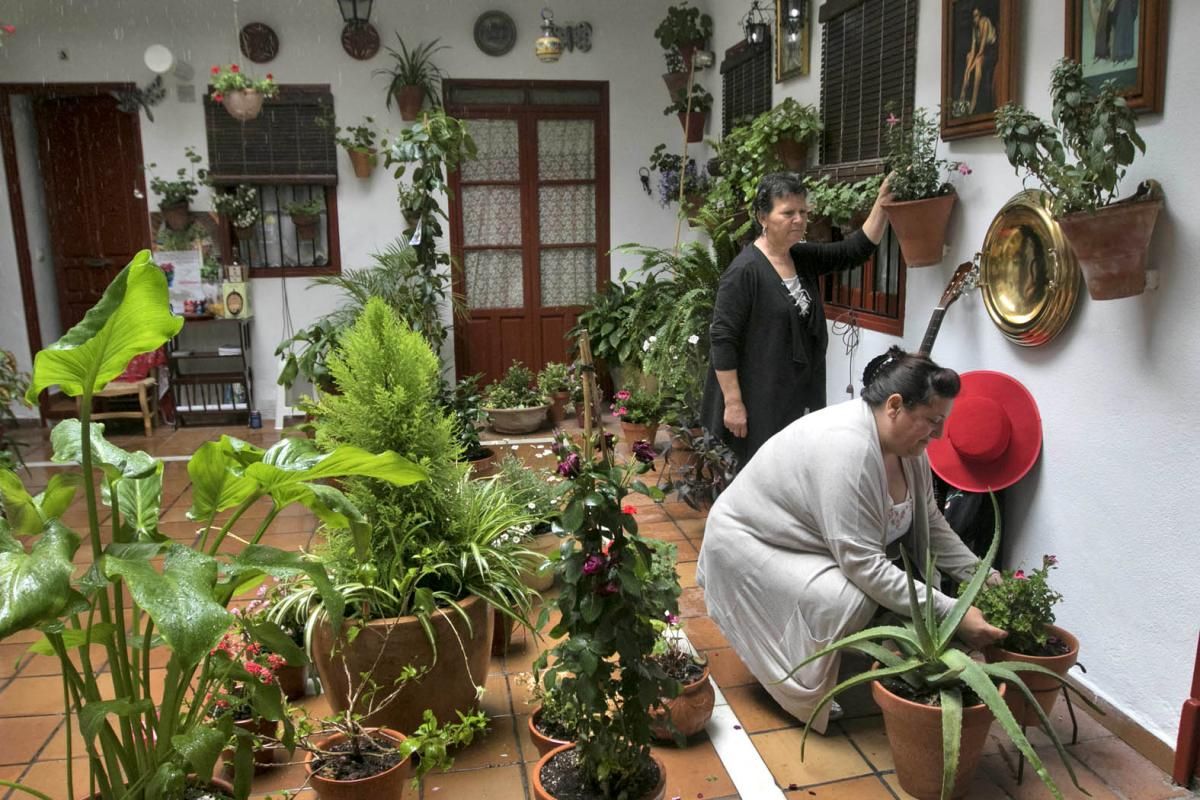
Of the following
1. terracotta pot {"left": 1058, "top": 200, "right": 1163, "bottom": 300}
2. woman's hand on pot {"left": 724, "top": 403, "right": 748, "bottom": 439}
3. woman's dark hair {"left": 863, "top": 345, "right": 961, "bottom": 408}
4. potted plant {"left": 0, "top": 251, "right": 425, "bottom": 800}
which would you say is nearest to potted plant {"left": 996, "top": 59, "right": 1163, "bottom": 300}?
terracotta pot {"left": 1058, "top": 200, "right": 1163, "bottom": 300}

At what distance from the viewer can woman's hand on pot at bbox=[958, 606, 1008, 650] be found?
238 centimetres

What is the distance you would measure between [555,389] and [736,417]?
342 cm

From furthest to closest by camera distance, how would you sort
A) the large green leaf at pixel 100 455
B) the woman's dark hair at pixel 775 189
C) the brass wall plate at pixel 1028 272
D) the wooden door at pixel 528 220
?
the wooden door at pixel 528 220
the woman's dark hair at pixel 775 189
the brass wall plate at pixel 1028 272
the large green leaf at pixel 100 455

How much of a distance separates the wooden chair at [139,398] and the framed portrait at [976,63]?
5.48 metres

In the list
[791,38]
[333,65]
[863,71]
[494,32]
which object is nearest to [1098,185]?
[863,71]

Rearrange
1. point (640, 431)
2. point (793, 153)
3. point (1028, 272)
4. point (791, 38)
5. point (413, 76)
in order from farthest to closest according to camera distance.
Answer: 1. point (413, 76)
2. point (640, 431)
3. point (791, 38)
4. point (793, 153)
5. point (1028, 272)

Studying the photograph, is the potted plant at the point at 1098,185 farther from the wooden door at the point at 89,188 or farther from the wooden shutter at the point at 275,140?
the wooden door at the point at 89,188

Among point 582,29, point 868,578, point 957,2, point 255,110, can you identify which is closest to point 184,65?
point 255,110

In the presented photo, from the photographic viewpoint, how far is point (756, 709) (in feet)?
9.37

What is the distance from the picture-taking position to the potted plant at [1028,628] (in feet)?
8.08

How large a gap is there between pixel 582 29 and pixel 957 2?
4130 millimetres

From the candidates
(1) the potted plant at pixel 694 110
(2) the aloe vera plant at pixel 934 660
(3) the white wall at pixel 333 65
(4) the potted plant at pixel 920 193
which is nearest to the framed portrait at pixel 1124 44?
(4) the potted plant at pixel 920 193

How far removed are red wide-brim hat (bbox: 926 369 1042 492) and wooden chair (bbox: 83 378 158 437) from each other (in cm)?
547

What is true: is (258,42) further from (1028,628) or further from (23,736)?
(1028,628)
